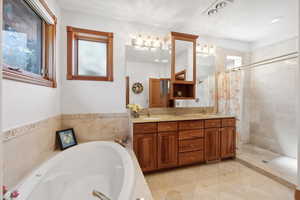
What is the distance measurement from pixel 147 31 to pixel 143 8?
1.59ft

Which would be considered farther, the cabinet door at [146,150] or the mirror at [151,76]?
the mirror at [151,76]

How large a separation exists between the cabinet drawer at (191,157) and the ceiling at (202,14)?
7.62 feet

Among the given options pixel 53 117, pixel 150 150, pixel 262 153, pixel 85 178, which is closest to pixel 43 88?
pixel 53 117

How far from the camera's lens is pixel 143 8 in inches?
78.7

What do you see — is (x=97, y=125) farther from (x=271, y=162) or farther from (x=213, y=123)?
(x=271, y=162)

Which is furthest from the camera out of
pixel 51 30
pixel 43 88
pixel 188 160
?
pixel 188 160

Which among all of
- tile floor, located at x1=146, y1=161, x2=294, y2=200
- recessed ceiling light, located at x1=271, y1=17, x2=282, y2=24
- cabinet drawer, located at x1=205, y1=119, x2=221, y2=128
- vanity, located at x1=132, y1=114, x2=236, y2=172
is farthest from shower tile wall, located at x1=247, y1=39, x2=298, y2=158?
cabinet drawer, located at x1=205, y1=119, x2=221, y2=128

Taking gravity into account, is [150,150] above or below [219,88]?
below

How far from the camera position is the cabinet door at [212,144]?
234 cm

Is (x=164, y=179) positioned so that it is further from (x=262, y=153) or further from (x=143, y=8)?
(x=143, y=8)

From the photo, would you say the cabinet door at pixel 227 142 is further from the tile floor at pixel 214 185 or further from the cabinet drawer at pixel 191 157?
the cabinet drawer at pixel 191 157

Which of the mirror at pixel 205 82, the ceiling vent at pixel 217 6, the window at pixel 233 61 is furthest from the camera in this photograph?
the window at pixel 233 61

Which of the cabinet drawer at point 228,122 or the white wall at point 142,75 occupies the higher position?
the white wall at point 142,75

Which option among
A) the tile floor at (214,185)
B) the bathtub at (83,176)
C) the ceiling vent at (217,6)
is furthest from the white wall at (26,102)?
the ceiling vent at (217,6)
